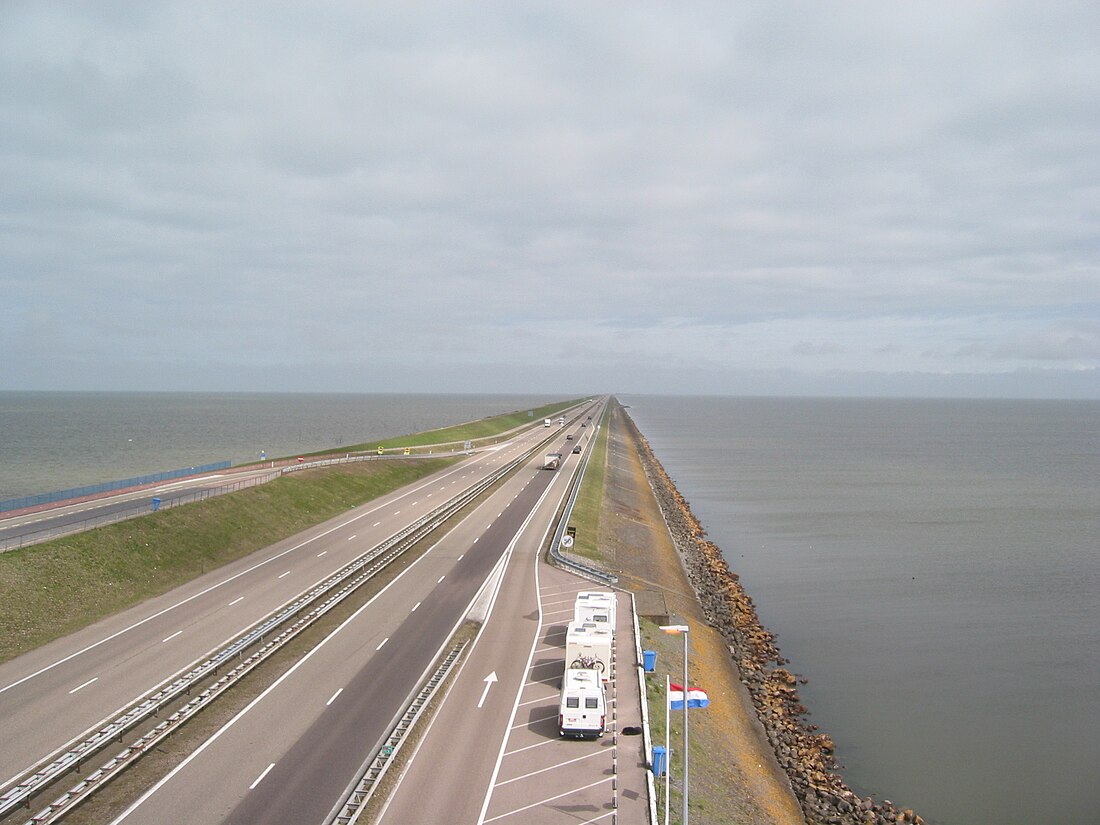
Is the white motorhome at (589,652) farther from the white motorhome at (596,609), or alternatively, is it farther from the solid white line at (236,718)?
the solid white line at (236,718)

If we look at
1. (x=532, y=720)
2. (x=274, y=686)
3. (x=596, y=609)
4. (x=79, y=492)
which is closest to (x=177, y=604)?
(x=274, y=686)

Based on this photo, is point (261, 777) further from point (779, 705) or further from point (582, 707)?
point (779, 705)

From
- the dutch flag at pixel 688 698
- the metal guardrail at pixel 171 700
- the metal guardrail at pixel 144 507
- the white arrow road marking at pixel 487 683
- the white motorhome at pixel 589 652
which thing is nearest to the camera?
the metal guardrail at pixel 171 700

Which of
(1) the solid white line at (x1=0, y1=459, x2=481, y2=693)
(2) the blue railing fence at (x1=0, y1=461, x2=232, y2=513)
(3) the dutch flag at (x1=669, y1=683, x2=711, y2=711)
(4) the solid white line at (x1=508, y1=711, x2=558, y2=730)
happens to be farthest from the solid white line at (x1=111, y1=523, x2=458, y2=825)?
(2) the blue railing fence at (x1=0, y1=461, x2=232, y2=513)

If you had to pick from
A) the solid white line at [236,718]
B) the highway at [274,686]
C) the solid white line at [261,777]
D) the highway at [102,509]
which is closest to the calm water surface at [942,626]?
the highway at [274,686]

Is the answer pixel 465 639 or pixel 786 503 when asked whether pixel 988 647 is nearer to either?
pixel 465 639

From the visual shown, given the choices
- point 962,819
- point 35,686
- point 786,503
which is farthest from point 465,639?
point 786,503

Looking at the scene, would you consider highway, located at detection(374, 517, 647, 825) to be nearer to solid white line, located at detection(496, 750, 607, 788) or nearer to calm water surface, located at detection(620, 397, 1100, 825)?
solid white line, located at detection(496, 750, 607, 788)
